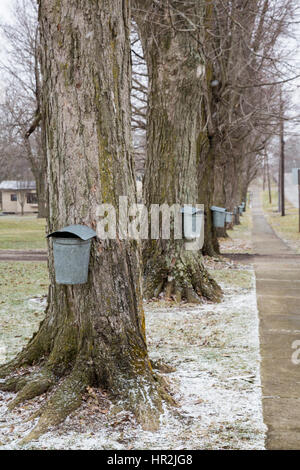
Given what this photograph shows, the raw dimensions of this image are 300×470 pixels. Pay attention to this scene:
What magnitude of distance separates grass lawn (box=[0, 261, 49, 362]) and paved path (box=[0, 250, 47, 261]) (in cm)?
135

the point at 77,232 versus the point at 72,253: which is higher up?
the point at 77,232

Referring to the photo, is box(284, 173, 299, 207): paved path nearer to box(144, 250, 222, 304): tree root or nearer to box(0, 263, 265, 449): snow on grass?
box(144, 250, 222, 304): tree root

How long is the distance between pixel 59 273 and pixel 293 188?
91.4 meters

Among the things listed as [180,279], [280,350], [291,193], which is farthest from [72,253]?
[291,193]

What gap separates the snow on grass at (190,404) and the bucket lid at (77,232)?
48.9 inches

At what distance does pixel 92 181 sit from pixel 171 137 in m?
5.24

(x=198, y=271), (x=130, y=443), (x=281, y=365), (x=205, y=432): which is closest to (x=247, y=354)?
(x=281, y=365)

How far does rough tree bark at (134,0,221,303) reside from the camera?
9.21m

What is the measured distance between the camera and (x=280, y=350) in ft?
19.8

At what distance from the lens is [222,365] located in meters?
5.49

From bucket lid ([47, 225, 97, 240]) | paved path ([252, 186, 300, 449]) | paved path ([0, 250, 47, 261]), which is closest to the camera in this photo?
paved path ([252, 186, 300, 449])

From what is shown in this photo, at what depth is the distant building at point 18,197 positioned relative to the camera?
61250 mm

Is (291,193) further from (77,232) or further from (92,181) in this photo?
(77,232)

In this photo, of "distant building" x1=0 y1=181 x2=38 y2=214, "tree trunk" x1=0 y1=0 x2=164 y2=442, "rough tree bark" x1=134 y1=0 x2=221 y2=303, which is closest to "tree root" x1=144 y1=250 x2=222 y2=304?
"rough tree bark" x1=134 y1=0 x2=221 y2=303
